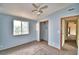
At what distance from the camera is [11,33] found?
1.89 m

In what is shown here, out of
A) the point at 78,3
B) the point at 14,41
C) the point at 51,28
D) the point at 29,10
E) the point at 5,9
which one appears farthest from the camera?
the point at 51,28

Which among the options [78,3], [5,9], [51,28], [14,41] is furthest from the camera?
[51,28]

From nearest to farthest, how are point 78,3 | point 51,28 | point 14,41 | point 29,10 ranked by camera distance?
point 78,3, point 29,10, point 14,41, point 51,28

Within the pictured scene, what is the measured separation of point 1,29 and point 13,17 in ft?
1.30

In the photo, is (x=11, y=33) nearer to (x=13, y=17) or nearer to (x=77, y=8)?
(x=13, y=17)

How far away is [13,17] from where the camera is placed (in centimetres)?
187

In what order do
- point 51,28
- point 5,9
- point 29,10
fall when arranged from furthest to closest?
point 51,28, point 29,10, point 5,9
